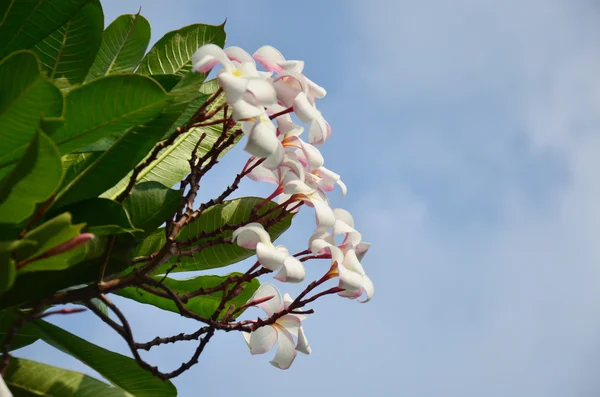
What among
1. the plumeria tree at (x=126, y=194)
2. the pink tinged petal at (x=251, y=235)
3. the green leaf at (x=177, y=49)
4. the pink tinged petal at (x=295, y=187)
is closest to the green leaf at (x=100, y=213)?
the plumeria tree at (x=126, y=194)

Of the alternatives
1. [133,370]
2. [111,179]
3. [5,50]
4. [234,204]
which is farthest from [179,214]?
[5,50]

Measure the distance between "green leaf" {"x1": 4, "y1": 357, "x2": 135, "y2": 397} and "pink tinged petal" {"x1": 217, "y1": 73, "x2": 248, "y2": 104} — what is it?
0.61 meters

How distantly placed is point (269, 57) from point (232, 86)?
9.4 inches

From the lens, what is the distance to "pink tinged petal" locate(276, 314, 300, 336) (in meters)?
1.43

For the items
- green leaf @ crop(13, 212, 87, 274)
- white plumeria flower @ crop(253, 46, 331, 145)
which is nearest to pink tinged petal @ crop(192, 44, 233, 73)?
white plumeria flower @ crop(253, 46, 331, 145)

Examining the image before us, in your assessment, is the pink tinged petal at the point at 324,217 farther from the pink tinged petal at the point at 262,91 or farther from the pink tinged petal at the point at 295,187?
the pink tinged petal at the point at 262,91

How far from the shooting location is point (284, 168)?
1454 millimetres

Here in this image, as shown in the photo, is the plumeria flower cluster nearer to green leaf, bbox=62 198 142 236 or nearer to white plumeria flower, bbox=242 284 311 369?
white plumeria flower, bbox=242 284 311 369

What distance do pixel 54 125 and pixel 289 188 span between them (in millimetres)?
436

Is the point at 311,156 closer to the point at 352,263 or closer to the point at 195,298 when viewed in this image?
the point at 352,263

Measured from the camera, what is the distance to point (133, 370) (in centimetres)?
153

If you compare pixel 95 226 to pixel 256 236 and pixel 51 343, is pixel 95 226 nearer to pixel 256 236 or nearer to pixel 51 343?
Answer: pixel 256 236

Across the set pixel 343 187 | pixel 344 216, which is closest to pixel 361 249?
pixel 344 216

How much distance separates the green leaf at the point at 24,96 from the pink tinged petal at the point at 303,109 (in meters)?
0.39
